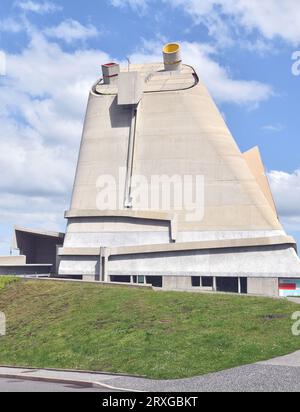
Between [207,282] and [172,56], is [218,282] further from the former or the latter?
[172,56]

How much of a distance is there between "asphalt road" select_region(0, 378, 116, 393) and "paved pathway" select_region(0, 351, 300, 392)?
0.46 metres

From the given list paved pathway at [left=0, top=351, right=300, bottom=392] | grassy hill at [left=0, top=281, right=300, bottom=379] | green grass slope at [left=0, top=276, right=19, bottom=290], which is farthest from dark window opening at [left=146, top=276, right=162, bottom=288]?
paved pathway at [left=0, top=351, right=300, bottom=392]

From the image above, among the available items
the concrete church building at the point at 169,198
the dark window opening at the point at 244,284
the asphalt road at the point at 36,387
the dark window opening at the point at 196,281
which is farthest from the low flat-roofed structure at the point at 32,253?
the asphalt road at the point at 36,387

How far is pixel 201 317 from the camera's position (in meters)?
25.8

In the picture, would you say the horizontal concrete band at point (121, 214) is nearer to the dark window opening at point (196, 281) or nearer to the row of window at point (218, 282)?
the row of window at point (218, 282)

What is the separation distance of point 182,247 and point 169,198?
495cm

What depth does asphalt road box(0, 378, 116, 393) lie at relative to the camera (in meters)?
16.5

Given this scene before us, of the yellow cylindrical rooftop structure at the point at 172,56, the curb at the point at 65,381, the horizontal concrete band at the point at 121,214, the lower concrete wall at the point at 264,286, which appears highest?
the yellow cylindrical rooftop structure at the point at 172,56

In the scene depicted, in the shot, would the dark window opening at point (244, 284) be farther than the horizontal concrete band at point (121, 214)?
No

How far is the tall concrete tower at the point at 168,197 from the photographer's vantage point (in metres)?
43.3

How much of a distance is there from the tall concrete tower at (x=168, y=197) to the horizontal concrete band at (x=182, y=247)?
82 millimetres

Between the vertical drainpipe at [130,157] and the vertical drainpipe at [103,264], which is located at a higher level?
the vertical drainpipe at [130,157]
